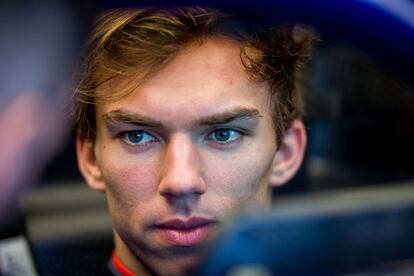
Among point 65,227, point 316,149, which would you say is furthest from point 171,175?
point 316,149

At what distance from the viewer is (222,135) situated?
1156 mm

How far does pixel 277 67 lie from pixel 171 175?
30 cm

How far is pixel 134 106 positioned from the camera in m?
1.16

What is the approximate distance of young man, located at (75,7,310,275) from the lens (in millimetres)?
1114

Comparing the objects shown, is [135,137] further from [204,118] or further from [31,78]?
[31,78]

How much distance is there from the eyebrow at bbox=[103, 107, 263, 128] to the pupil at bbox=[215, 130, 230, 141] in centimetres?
2

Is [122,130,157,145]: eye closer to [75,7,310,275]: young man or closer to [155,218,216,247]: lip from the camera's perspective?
[75,7,310,275]: young man

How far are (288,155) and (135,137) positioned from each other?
0.34 metres

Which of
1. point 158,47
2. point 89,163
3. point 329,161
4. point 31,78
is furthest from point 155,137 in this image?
point 329,161

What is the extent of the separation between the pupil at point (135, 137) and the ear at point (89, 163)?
5.4 inches

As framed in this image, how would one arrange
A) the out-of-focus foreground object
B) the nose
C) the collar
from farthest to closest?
the collar
the nose
the out-of-focus foreground object

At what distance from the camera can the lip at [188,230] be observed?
1.13 meters

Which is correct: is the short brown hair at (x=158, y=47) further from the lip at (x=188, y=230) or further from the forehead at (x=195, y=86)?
the lip at (x=188, y=230)

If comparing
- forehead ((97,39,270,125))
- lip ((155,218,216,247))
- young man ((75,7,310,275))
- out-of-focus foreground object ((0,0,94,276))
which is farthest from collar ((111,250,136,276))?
out-of-focus foreground object ((0,0,94,276))
